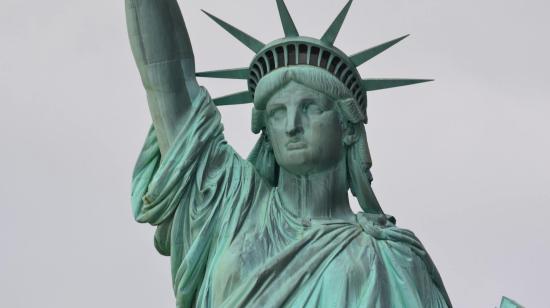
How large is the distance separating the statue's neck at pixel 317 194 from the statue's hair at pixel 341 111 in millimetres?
167

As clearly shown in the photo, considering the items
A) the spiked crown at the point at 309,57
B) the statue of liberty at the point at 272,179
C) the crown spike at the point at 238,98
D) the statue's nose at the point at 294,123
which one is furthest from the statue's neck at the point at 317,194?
the crown spike at the point at 238,98

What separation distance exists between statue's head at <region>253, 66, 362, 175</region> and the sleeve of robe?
0.48 m

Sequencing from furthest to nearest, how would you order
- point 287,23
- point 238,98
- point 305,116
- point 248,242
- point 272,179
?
point 238,98 → point 272,179 → point 287,23 → point 305,116 → point 248,242

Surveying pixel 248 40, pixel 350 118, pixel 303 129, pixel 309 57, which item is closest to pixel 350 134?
pixel 350 118

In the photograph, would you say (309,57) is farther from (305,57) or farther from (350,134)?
(350,134)

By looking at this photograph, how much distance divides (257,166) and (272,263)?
1.65 m

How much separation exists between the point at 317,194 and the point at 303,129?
65cm

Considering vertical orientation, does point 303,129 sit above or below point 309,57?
below

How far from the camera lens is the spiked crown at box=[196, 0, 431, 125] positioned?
16.9 m

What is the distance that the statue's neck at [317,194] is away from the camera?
16.7 meters

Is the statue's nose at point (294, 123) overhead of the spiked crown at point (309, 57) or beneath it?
beneath

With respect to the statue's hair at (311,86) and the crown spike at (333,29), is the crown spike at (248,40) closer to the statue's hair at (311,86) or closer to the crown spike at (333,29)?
the statue's hair at (311,86)

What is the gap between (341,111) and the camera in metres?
16.9

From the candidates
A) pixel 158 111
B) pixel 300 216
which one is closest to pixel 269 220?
pixel 300 216
